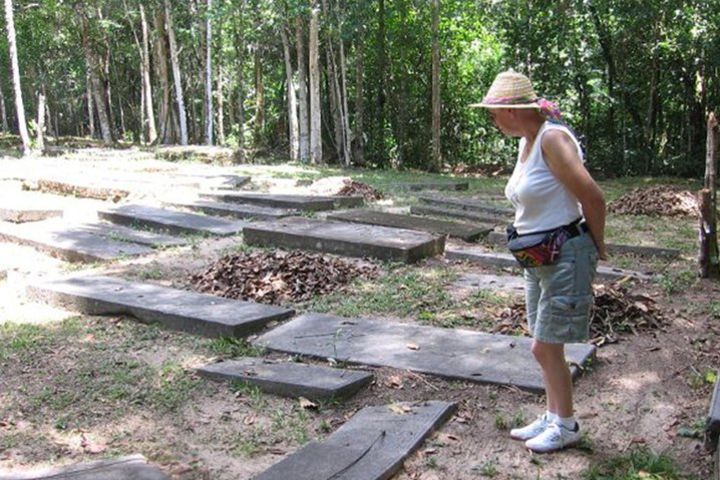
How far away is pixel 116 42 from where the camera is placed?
1072 inches

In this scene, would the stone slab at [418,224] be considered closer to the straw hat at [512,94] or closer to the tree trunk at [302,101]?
the straw hat at [512,94]

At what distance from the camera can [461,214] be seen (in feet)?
29.5

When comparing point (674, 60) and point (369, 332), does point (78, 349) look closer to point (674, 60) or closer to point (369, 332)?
point (369, 332)

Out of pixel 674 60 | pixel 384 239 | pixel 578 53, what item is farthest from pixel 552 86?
pixel 384 239

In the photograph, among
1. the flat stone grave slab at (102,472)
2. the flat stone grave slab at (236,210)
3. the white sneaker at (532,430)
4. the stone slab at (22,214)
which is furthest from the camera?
the flat stone grave slab at (236,210)

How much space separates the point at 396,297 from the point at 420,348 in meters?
1.26

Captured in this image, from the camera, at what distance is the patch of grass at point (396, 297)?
5098 mm

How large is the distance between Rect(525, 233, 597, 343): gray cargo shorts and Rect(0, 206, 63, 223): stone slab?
24.5 ft

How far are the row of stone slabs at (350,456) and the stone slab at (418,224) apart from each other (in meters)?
4.30

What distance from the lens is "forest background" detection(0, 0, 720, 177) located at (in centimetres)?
1484

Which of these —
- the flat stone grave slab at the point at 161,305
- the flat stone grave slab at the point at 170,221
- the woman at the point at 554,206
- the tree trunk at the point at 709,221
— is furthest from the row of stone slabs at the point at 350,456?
the flat stone grave slab at the point at 170,221

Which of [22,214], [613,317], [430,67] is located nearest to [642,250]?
[613,317]

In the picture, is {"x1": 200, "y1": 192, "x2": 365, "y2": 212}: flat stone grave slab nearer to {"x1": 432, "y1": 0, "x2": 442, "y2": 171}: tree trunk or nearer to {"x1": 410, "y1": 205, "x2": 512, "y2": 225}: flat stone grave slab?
{"x1": 410, "y1": 205, "x2": 512, "y2": 225}: flat stone grave slab

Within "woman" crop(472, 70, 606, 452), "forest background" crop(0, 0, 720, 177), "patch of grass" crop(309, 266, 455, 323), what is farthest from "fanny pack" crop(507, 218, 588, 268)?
"forest background" crop(0, 0, 720, 177)
